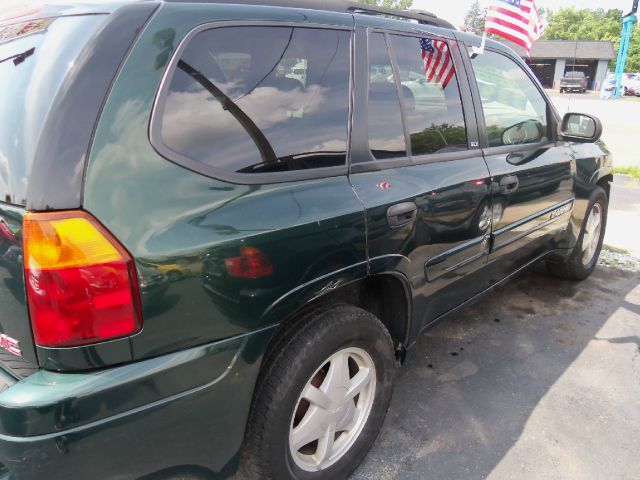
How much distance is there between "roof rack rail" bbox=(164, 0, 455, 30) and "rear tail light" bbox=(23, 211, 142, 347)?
0.83 meters

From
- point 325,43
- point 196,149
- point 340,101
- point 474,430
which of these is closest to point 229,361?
point 196,149

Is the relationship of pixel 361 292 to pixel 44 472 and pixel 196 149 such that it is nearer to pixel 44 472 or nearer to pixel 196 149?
pixel 196 149

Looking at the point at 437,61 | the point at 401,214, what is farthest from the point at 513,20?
the point at 401,214

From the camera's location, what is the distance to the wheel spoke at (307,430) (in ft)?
6.30

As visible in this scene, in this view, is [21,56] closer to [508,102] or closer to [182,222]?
[182,222]

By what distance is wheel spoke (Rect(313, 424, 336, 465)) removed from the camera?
2.04m

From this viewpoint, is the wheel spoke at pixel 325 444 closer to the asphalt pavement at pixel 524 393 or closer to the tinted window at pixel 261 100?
the asphalt pavement at pixel 524 393

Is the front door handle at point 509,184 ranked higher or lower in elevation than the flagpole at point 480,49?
lower

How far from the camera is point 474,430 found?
255cm

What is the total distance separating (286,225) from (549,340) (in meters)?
2.58

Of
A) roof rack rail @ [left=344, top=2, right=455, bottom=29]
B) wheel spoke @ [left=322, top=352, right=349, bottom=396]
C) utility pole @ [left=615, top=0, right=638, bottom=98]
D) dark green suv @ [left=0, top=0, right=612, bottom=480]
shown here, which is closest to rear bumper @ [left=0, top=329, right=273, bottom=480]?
dark green suv @ [left=0, top=0, right=612, bottom=480]

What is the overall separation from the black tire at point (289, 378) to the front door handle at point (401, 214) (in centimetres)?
40

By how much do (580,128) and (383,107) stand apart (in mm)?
2114

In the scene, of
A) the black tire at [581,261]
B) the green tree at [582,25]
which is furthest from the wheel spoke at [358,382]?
the green tree at [582,25]
